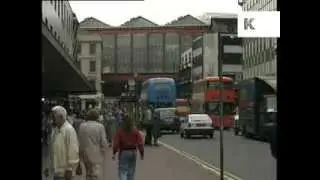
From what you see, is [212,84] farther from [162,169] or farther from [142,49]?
[162,169]

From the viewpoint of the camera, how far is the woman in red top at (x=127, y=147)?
11125 millimetres

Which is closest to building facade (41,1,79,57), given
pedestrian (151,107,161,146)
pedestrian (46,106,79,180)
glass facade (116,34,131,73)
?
glass facade (116,34,131,73)

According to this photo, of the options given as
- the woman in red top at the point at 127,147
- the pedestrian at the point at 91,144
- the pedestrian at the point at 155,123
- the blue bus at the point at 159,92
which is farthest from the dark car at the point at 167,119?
the pedestrian at the point at 91,144

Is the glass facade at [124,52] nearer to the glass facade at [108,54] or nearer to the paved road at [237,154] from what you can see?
the glass facade at [108,54]

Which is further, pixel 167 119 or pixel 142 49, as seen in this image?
pixel 167 119

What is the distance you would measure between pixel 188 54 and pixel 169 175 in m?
7.18

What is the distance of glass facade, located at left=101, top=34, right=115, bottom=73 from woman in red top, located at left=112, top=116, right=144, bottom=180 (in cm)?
246

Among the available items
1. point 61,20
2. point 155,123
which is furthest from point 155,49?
point 155,123

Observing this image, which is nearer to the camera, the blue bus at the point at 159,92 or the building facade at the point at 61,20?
the building facade at the point at 61,20

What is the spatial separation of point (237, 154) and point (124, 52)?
1611 cm

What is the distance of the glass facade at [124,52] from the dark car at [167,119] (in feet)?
15.6

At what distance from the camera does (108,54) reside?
8539 millimetres
